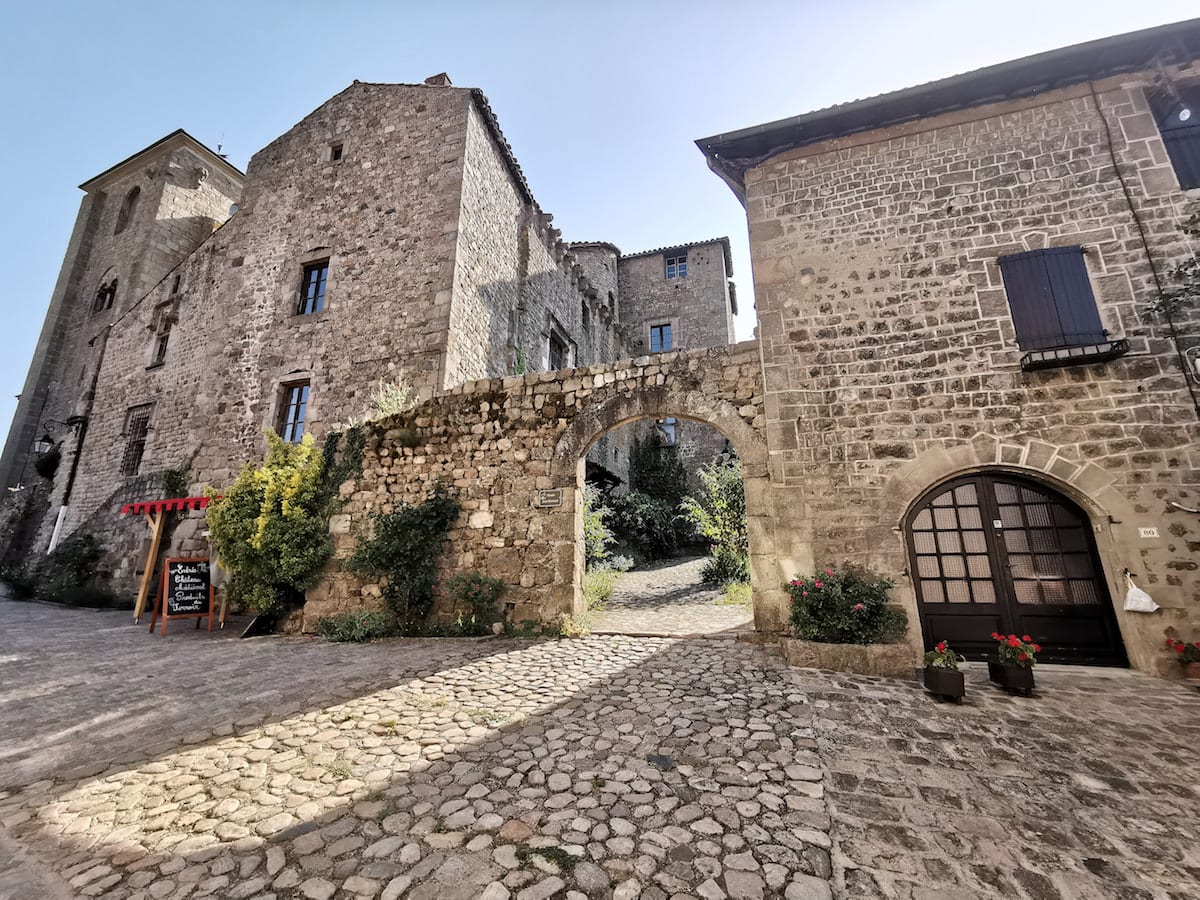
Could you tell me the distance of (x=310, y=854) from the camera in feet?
6.36

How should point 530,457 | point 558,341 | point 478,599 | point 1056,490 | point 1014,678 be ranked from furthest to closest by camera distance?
point 558,341 < point 530,457 < point 478,599 < point 1056,490 < point 1014,678

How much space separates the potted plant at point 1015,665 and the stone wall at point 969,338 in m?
0.98

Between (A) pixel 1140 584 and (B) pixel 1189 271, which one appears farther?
(B) pixel 1189 271

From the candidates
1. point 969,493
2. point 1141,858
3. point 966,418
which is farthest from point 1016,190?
point 1141,858

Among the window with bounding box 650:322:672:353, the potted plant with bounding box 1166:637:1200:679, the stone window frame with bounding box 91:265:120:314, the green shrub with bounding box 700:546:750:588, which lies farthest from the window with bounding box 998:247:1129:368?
the stone window frame with bounding box 91:265:120:314

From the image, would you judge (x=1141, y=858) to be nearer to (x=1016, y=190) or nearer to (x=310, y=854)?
(x=310, y=854)

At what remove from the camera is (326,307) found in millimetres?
10703

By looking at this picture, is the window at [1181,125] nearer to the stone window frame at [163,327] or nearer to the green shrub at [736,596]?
the green shrub at [736,596]

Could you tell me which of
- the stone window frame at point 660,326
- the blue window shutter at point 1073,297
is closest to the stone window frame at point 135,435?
the stone window frame at point 660,326

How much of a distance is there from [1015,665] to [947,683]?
2.59ft

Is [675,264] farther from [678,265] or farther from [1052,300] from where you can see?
[1052,300]

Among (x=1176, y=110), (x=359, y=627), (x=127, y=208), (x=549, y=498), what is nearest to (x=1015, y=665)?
(x=549, y=498)

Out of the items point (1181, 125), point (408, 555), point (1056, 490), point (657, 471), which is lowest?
point (408, 555)

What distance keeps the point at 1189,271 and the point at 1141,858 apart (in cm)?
624
